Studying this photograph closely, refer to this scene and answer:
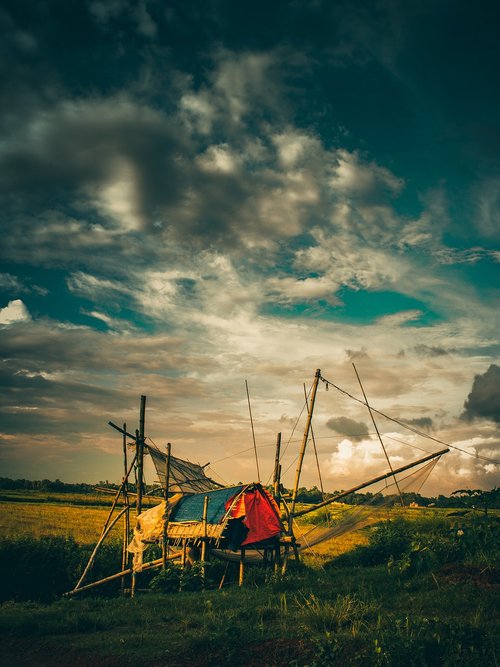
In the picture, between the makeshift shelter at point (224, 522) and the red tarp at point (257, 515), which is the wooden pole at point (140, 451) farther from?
the red tarp at point (257, 515)

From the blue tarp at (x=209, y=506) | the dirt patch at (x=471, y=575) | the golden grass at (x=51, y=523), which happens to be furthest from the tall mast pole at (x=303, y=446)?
the golden grass at (x=51, y=523)

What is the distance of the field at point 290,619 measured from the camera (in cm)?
630

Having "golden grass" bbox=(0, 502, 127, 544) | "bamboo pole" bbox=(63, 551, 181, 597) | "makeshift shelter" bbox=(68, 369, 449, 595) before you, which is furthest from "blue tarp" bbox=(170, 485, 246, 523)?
"golden grass" bbox=(0, 502, 127, 544)

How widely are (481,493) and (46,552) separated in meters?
15.0

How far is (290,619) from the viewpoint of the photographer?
855cm

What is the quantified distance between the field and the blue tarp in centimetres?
218

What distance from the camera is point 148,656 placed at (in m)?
7.04

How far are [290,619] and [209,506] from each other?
29.8 ft

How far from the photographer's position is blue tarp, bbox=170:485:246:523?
1645cm

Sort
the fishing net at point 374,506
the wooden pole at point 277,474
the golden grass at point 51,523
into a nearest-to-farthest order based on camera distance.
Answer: the fishing net at point 374,506 → the wooden pole at point 277,474 → the golden grass at point 51,523

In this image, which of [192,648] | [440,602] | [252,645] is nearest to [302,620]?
[252,645]

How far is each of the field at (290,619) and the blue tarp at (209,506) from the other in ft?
7.16

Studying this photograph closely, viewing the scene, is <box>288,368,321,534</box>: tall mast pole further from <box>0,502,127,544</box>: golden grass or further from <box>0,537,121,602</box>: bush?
<box>0,502,127,544</box>: golden grass

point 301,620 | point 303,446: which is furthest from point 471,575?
point 303,446
